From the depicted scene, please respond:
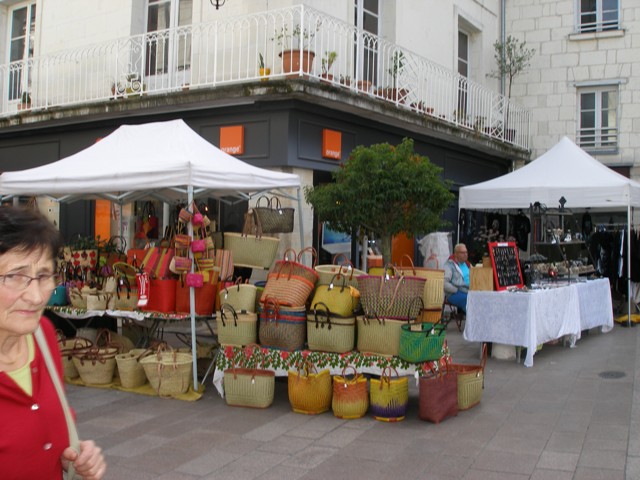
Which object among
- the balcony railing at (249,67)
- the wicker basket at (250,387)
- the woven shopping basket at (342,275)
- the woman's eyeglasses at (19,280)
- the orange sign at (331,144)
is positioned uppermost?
the balcony railing at (249,67)

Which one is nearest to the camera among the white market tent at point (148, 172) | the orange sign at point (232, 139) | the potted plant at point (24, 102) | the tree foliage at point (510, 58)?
the white market tent at point (148, 172)

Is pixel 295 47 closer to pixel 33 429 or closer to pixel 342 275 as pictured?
pixel 342 275

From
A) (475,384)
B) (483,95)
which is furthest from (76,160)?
(483,95)

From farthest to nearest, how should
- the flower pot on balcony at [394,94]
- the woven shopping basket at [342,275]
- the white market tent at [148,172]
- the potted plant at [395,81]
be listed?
1. the potted plant at [395,81]
2. the flower pot on balcony at [394,94]
3. the white market tent at [148,172]
4. the woven shopping basket at [342,275]

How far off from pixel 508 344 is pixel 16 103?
1068 centimetres

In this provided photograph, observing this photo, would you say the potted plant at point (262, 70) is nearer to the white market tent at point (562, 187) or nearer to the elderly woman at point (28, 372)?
the white market tent at point (562, 187)

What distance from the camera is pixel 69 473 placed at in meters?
1.86

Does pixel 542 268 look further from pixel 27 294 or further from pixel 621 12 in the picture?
pixel 621 12

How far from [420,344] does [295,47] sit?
19.5 feet

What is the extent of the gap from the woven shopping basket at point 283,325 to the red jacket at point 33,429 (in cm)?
401

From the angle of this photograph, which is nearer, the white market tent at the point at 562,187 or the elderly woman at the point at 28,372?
the elderly woman at the point at 28,372

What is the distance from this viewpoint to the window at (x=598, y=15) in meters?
15.9

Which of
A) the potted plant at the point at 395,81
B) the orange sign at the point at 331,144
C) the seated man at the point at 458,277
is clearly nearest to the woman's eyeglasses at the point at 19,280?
the seated man at the point at 458,277

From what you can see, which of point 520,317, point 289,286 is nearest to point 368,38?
point 520,317
